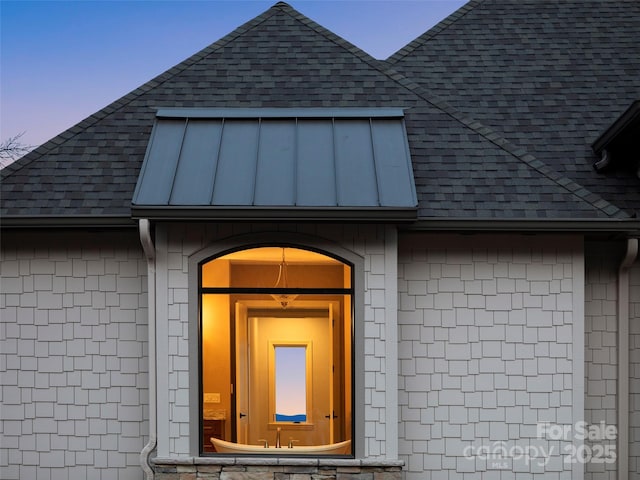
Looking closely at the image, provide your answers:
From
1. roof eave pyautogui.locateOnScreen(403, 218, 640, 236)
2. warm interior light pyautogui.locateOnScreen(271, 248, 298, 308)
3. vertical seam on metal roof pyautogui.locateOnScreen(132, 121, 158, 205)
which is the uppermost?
vertical seam on metal roof pyautogui.locateOnScreen(132, 121, 158, 205)

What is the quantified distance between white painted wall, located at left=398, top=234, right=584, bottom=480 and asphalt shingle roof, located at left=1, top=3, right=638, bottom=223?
433 millimetres

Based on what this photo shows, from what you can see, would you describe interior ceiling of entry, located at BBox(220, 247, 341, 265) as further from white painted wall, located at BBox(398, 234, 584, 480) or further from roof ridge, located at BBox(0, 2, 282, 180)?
roof ridge, located at BBox(0, 2, 282, 180)

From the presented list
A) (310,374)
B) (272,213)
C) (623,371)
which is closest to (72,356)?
(310,374)

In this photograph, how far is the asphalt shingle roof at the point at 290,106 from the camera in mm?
5992

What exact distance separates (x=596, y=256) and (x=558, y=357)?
4.36ft

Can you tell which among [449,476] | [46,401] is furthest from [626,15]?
[46,401]

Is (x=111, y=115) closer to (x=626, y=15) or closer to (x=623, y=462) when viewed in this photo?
(x=623, y=462)

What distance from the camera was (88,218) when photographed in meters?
5.77

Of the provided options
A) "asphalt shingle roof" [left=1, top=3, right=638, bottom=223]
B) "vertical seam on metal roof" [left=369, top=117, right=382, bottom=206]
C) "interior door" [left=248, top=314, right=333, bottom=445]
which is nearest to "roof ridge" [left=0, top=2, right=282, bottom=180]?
"asphalt shingle roof" [left=1, top=3, right=638, bottom=223]

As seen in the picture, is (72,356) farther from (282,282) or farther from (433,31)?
(433,31)

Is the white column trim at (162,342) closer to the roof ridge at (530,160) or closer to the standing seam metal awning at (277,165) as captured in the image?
the standing seam metal awning at (277,165)

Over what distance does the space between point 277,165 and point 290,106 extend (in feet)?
4.71

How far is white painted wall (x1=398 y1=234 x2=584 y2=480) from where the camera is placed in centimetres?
592

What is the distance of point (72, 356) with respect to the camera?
6102 millimetres
